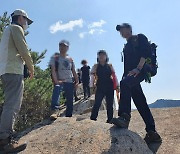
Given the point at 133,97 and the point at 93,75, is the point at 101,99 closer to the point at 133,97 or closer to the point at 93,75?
the point at 93,75

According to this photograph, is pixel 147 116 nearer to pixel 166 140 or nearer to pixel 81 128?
pixel 166 140

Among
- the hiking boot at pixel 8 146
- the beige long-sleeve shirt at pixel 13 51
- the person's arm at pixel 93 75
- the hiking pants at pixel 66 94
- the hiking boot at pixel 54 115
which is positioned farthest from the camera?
the person's arm at pixel 93 75

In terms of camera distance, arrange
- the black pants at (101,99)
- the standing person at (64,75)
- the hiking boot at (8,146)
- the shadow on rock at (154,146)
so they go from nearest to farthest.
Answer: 1. the hiking boot at (8,146)
2. the shadow on rock at (154,146)
3. the standing person at (64,75)
4. the black pants at (101,99)

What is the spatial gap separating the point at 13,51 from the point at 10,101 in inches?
32.2

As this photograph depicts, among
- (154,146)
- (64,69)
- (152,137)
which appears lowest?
(154,146)

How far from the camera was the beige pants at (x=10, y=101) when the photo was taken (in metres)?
4.97

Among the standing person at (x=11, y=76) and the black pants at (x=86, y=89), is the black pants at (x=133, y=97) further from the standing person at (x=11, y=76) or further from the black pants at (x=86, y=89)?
the black pants at (x=86, y=89)

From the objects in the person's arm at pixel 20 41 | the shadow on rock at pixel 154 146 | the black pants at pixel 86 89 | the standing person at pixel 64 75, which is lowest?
the shadow on rock at pixel 154 146

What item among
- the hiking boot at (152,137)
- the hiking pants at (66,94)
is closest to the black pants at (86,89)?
the hiking pants at (66,94)

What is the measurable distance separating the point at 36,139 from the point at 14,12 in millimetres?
2267

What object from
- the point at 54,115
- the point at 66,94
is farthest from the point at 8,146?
the point at 66,94

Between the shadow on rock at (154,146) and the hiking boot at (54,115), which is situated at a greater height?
the hiking boot at (54,115)

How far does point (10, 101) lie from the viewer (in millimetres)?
5031

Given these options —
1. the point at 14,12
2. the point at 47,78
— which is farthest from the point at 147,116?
the point at 47,78
